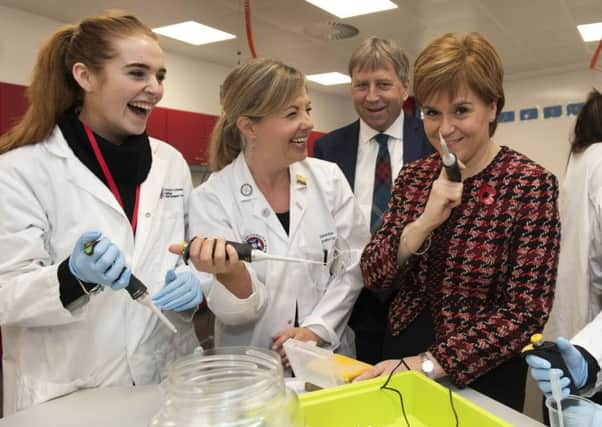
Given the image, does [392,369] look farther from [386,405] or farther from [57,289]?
[57,289]

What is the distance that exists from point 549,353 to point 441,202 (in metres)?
0.38

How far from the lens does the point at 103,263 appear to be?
1.11 metres

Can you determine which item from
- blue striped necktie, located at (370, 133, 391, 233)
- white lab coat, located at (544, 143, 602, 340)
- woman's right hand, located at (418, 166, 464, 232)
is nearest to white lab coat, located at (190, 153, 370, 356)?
blue striped necktie, located at (370, 133, 391, 233)

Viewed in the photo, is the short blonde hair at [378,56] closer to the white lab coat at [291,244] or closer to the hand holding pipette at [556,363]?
the white lab coat at [291,244]

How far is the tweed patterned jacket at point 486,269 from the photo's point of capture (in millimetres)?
1086

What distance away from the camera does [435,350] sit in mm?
1123

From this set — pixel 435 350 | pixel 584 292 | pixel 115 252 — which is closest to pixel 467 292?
pixel 435 350

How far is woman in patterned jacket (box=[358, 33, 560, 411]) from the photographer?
42.9 inches

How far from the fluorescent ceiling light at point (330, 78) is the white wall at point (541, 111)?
2.31 meters

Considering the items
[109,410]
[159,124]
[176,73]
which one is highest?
[176,73]

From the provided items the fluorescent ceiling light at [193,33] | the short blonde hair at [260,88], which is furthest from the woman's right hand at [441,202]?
the fluorescent ceiling light at [193,33]

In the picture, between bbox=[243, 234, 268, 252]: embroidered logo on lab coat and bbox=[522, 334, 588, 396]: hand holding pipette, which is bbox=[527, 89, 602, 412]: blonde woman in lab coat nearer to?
bbox=[522, 334, 588, 396]: hand holding pipette

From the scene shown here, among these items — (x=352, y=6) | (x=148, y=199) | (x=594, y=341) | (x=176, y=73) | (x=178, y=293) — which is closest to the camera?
(x=594, y=341)

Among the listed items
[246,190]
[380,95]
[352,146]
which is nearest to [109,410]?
[246,190]
